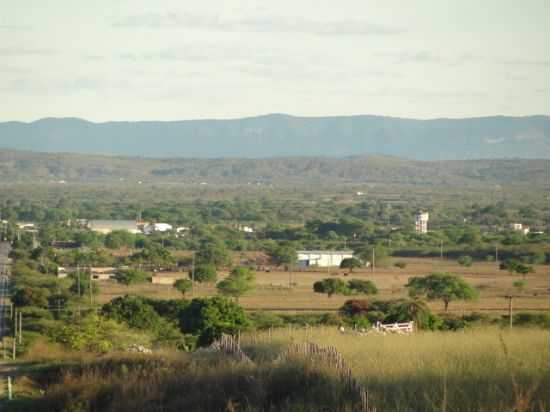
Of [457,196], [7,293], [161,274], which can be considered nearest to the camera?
[7,293]

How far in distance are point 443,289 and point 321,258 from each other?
2875 centimetres

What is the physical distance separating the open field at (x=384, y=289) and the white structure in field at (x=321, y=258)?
496 cm

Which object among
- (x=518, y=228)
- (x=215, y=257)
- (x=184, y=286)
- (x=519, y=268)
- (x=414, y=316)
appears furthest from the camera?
(x=518, y=228)

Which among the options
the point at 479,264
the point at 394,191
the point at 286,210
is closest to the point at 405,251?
the point at 479,264

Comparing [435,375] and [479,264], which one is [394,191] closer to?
[479,264]

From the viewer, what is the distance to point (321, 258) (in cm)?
7644

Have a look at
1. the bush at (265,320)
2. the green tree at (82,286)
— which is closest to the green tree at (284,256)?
the green tree at (82,286)

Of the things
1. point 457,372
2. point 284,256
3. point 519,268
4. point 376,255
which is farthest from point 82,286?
point 457,372

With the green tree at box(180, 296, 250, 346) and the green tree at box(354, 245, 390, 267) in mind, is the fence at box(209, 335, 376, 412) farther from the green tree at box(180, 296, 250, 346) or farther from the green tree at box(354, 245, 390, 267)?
the green tree at box(354, 245, 390, 267)

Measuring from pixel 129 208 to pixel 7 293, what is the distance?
94.9m

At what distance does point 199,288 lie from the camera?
55188 millimetres

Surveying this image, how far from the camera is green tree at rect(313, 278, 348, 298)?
52938 mm

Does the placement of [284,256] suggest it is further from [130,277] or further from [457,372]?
[457,372]

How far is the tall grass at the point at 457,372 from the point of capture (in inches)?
Answer: 368
